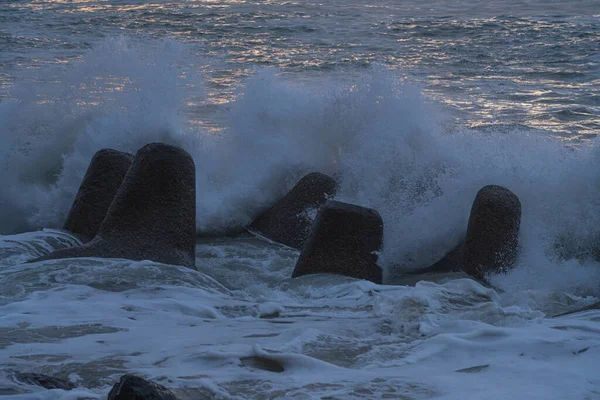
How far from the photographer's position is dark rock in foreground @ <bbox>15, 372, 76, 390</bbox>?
3.07 metres

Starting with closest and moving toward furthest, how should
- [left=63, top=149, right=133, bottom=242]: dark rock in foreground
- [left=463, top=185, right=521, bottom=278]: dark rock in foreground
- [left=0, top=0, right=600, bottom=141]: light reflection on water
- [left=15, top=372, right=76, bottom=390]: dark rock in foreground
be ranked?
[left=15, top=372, right=76, bottom=390]: dark rock in foreground → [left=463, top=185, right=521, bottom=278]: dark rock in foreground → [left=63, top=149, right=133, bottom=242]: dark rock in foreground → [left=0, top=0, right=600, bottom=141]: light reflection on water

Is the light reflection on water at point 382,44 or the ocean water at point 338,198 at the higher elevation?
the light reflection on water at point 382,44

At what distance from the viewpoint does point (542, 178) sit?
22.3 ft

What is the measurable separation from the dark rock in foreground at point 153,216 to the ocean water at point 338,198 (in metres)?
0.21

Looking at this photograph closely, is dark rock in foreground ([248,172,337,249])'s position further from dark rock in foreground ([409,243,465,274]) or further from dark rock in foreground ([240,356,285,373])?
dark rock in foreground ([240,356,285,373])

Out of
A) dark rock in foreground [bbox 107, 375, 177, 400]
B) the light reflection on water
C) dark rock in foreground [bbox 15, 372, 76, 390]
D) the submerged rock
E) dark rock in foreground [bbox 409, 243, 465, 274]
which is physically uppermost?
the light reflection on water

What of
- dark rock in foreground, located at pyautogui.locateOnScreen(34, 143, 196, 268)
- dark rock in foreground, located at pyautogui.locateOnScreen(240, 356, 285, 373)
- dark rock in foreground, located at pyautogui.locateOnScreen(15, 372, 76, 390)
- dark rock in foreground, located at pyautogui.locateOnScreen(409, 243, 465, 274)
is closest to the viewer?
dark rock in foreground, located at pyautogui.locateOnScreen(15, 372, 76, 390)

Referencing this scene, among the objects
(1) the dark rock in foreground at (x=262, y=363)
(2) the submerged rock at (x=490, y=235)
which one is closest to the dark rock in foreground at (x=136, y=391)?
(1) the dark rock in foreground at (x=262, y=363)

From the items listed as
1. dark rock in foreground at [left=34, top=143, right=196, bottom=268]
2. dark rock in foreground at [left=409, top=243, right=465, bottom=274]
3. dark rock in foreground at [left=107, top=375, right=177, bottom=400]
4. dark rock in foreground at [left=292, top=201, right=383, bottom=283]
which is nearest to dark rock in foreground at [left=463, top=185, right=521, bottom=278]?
dark rock in foreground at [left=409, top=243, right=465, bottom=274]

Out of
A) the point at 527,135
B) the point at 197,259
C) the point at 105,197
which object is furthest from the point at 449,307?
the point at 527,135

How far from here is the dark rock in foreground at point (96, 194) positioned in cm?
622

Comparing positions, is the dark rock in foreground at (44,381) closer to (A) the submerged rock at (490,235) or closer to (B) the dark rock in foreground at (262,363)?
(B) the dark rock in foreground at (262,363)

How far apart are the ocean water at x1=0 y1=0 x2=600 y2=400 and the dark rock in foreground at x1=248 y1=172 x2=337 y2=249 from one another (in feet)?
0.63

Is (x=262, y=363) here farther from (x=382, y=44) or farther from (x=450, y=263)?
(x=382, y=44)
